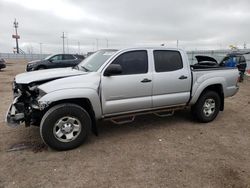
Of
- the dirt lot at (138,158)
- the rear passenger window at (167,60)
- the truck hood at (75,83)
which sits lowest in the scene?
the dirt lot at (138,158)

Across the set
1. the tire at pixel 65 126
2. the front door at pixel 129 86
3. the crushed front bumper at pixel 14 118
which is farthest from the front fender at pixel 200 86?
the crushed front bumper at pixel 14 118

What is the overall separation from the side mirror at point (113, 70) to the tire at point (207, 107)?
2.34 meters

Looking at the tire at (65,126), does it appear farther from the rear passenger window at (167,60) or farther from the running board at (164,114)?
the rear passenger window at (167,60)

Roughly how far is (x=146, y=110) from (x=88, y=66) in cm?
150

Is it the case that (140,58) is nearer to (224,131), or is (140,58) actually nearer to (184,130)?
(184,130)

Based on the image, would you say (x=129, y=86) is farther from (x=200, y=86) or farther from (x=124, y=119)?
(x=200, y=86)

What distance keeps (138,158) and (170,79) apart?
75.8 inches

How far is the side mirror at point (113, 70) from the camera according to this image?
14.0 feet

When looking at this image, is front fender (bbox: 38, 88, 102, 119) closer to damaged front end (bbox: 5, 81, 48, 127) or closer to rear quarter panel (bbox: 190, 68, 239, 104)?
damaged front end (bbox: 5, 81, 48, 127)

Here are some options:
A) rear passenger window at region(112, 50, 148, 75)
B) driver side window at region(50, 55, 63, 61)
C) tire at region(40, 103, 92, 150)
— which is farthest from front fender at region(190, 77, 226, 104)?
driver side window at region(50, 55, 63, 61)

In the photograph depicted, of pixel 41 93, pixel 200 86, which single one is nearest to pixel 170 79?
pixel 200 86

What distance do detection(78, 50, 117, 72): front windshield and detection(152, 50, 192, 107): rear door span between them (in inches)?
38.5

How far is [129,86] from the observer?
459cm

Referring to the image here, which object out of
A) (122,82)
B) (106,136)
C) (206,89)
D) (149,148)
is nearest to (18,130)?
(106,136)
